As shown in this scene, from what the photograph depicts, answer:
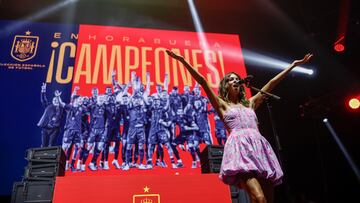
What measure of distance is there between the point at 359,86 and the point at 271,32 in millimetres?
2235

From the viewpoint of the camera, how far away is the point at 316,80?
6559mm

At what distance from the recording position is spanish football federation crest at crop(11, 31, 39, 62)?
5.50m

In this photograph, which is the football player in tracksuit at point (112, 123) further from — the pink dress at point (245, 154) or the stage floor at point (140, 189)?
the pink dress at point (245, 154)

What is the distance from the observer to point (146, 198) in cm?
326

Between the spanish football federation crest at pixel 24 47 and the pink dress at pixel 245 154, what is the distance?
178 inches

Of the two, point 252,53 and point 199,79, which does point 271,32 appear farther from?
point 199,79

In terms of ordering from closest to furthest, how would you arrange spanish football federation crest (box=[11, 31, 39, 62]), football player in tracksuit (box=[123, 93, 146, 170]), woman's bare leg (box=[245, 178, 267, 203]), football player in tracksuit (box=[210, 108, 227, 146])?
woman's bare leg (box=[245, 178, 267, 203]) < football player in tracksuit (box=[123, 93, 146, 170]) < football player in tracksuit (box=[210, 108, 227, 146]) < spanish football federation crest (box=[11, 31, 39, 62])

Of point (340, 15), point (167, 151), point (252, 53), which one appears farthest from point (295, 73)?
point (167, 151)

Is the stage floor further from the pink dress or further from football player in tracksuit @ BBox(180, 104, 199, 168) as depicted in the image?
football player in tracksuit @ BBox(180, 104, 199, 168)

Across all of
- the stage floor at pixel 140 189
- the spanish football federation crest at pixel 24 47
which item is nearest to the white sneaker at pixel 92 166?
the stage floor at pixel 140 189

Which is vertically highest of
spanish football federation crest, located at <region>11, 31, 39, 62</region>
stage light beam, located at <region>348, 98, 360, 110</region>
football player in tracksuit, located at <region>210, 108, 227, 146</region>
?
spanish football federation crest, located at <region>11, 31, 39, 62</region>

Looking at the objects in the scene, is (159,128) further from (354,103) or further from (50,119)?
(354,103)

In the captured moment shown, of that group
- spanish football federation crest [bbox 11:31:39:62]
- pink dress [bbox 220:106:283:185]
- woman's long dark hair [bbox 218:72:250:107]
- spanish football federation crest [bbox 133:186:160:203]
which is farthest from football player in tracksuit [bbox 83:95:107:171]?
pink dress [bbox 220:106:283:185]

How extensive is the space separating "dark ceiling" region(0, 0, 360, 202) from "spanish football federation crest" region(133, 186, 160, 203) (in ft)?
12.1
